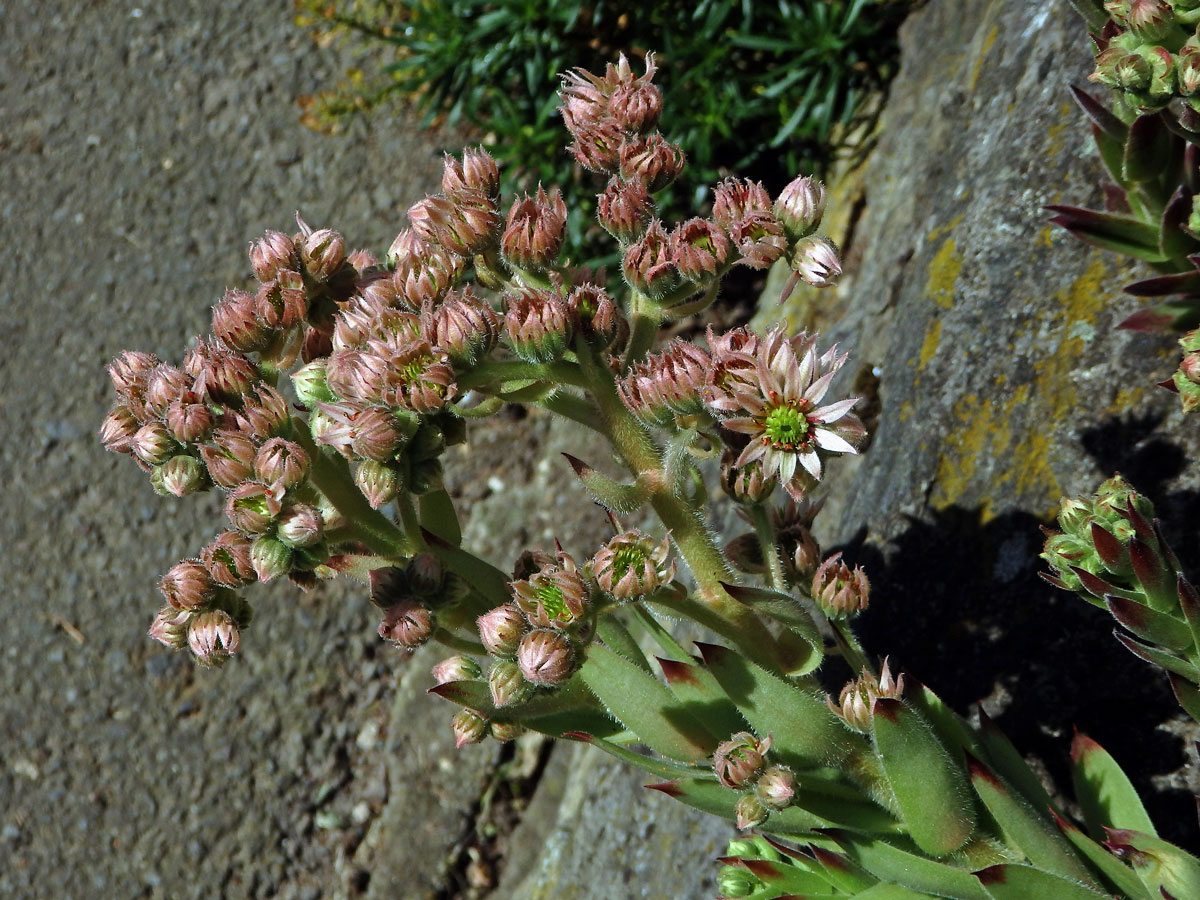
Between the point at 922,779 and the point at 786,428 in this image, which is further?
the point at 922,779

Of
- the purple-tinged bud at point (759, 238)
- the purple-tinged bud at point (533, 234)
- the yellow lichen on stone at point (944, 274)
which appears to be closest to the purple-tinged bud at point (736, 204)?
the purple-tinged bud at point (759, 238)

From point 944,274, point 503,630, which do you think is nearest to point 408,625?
point 503,630

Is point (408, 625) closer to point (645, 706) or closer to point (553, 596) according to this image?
point (553, 596)

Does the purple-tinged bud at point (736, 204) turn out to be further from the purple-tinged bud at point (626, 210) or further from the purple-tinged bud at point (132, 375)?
the purple-tinged bud at point (132, 375)

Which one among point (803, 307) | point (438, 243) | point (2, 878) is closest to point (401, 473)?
point (438, 243)

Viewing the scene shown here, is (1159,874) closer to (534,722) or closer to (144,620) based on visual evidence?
(534,722)

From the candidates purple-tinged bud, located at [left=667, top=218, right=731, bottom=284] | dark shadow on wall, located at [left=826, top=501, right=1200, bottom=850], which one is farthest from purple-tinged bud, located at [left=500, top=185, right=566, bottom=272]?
dark shadow on wall, located at [left=826, top=501, right=1200, bottom=850]
